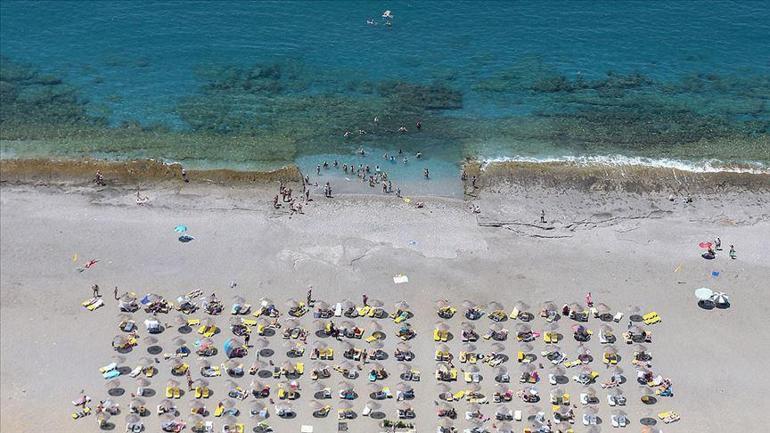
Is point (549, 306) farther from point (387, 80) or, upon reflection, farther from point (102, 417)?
point (387, 80)

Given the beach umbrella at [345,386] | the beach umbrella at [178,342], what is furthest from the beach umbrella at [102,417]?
the beach umbrella at [345,386]

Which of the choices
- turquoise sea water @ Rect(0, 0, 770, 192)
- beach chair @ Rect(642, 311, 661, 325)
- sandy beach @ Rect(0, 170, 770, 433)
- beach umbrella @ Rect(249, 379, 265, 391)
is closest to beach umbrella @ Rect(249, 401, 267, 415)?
sandy beach @ Rect(0, 170, 770, 433)

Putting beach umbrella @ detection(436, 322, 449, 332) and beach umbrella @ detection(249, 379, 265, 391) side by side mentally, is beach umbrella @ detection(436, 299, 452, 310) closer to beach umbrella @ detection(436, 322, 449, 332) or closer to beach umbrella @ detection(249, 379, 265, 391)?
beach umbrella @ detection(436, 322, 449, 332)

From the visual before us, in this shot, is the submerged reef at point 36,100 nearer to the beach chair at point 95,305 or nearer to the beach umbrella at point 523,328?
the beach chair at point 95,305

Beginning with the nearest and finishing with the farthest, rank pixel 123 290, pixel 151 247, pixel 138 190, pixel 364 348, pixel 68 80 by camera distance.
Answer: pixel 364 348, pixel 123 290, pixel 151 247, pixel 138 190, pixel 68 80

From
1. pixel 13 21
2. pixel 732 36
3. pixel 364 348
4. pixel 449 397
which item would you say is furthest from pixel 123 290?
pixel 732 36

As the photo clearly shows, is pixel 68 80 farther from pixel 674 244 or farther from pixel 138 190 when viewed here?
pixel 674 244
